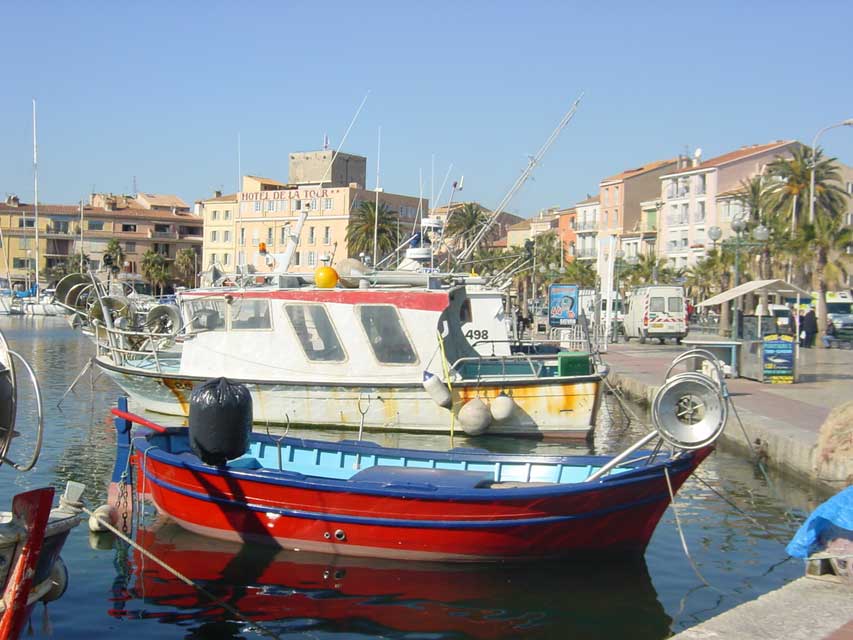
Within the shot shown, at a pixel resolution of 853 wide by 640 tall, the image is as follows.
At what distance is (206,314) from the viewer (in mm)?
17453

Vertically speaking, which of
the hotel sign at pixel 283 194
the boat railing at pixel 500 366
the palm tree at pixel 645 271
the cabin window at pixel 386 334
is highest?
the hotel sign at pixel 283 194

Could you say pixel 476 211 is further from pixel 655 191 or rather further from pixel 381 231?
pixel 655 191

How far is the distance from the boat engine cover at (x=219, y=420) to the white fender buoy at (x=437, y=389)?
6180 mm

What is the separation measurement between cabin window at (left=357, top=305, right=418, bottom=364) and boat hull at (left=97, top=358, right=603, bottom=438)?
1.74 ft

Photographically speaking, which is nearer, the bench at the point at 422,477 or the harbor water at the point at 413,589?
the harbor water at the point at 413,589

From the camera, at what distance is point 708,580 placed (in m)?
9.51

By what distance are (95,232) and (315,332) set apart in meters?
85.9

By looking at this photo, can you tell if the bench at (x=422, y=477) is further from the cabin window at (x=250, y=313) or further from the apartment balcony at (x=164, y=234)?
the apartment balcony at (x=164, y=234)

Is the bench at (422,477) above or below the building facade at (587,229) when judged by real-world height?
below

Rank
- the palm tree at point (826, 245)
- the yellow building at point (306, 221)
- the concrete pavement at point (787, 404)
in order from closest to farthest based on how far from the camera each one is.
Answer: the concrete pavement at point (787, 404) → the palm tree at point (826, 245) → the yellow building at point (306, 221)

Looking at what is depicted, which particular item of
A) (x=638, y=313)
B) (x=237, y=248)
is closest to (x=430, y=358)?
(x=237, y=248)

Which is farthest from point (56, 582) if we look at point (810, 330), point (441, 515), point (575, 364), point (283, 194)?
point (283, 194)

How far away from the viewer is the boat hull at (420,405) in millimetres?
16156

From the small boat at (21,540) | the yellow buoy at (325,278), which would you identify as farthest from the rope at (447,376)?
the small boat at (21,540)
